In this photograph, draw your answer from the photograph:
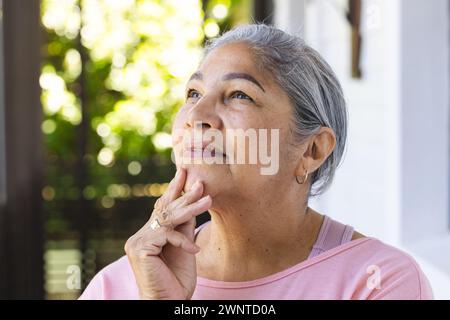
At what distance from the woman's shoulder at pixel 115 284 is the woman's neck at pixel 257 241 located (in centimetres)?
12

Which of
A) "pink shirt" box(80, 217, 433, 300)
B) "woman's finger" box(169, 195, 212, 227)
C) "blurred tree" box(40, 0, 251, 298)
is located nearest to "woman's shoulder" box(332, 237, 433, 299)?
"pink shirt" box(80, 217, 433, 300)

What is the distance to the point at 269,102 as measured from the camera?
1121 mm

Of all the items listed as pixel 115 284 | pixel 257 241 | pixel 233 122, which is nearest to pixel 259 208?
pixel 257 241

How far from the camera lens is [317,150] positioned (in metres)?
1.20

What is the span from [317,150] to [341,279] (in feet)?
0.74

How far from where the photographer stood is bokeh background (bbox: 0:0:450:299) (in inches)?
79.0

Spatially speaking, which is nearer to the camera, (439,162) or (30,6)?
(439,162)

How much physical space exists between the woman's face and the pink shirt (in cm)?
14

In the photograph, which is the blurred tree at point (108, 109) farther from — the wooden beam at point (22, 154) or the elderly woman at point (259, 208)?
the elderly woman at point (259, 208)

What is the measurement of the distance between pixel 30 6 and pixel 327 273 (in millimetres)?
3368

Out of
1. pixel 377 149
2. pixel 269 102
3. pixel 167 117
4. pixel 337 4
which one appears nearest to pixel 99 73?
pixel 167 117

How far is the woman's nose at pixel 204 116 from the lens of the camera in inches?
42.5

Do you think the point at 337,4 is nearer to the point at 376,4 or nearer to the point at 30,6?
the point at 376,4
